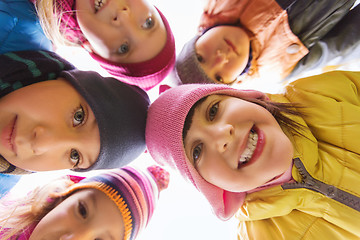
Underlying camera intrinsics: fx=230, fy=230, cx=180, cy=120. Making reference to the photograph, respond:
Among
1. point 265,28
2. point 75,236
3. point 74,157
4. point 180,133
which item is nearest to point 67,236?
point 75,236

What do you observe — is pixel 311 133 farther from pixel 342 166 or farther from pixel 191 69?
pixel 191 69

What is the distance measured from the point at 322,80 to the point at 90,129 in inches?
33.4

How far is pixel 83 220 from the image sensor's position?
29.6 inches

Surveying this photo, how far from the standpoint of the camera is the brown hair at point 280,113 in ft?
2.54

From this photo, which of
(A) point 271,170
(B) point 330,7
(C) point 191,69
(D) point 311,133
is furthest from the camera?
(C) point 191,69

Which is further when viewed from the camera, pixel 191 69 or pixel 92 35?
pixel 191 69

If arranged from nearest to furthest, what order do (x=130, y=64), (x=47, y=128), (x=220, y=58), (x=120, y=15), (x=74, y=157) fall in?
(x=47, y=128) < (x=74, y=157) < (x=120, y=15) < (x=130, y=64) < (x=220, y=58)

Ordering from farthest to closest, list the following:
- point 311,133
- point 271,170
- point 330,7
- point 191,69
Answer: point 191,69 < point 330,7 < point 311,133 < point 271,170

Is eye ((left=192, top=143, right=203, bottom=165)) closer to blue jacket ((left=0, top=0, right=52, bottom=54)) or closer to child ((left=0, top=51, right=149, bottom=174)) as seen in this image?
child ((left=0, top=51, right=149, bottom=174))

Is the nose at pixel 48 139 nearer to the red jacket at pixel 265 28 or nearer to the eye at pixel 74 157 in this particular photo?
the eye at pixel 74 157

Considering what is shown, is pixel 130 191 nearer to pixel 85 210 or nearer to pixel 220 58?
pixel 85 210

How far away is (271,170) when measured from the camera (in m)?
0.68

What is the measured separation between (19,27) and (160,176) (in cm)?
85

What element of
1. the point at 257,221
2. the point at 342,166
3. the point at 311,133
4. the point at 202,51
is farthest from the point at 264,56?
the point at 257,221
